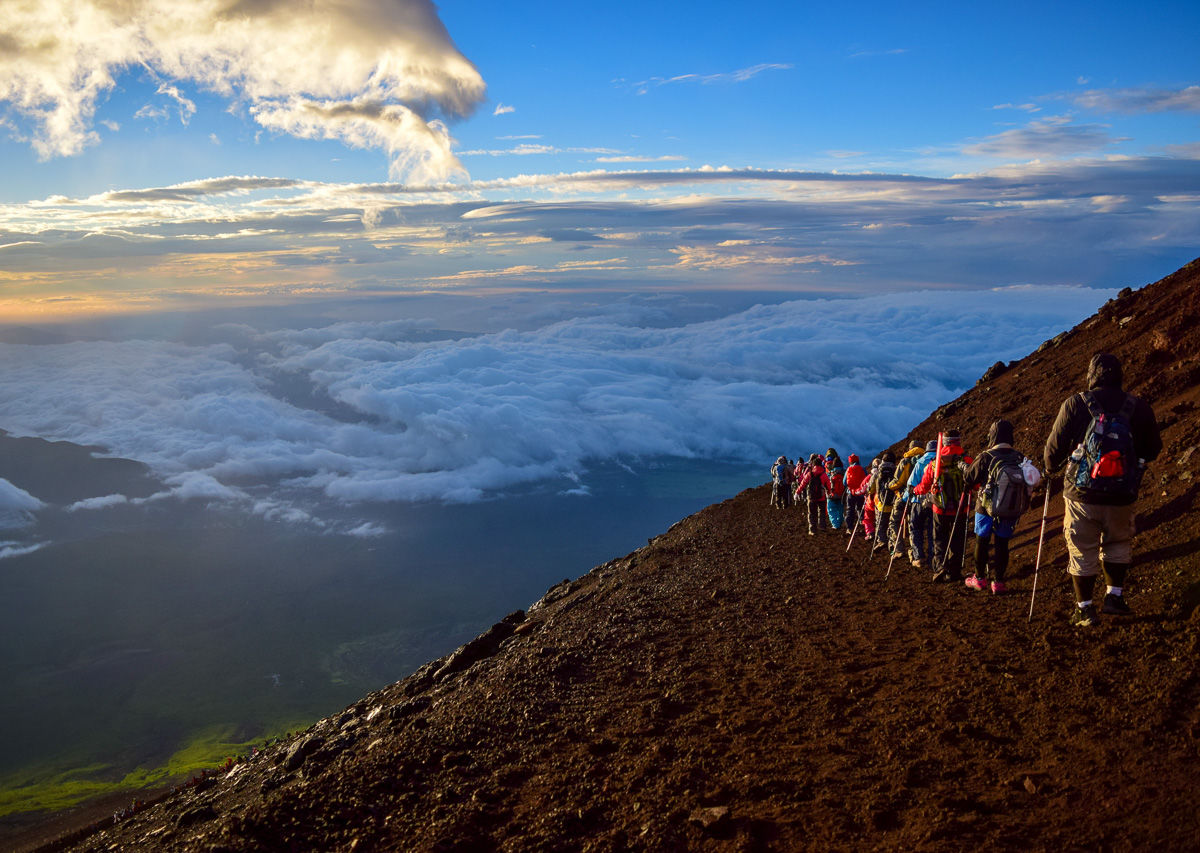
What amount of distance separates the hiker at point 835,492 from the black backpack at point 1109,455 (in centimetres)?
941

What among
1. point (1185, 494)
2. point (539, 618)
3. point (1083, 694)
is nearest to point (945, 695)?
point (1083, 694)

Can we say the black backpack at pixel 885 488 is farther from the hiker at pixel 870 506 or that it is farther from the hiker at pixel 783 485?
the hiker at pixel 783 485

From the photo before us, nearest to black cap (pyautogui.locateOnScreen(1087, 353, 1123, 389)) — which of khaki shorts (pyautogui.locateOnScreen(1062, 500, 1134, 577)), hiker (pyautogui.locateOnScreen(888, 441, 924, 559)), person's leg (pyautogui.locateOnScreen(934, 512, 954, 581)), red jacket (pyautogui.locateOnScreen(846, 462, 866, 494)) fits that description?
khaki shorts (pyautogui.locateOnScreen(1062, 500, 1134, 577))

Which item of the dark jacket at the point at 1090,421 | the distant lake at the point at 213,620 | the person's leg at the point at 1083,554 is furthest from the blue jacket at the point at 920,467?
the distant lake at the point at 213,620

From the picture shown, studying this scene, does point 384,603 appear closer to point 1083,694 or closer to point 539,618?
point 539,618

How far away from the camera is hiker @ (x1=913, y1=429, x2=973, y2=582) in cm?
902

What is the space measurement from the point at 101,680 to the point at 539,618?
114 meters

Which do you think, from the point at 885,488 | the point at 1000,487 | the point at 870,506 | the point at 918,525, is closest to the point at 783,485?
the point at 870,506

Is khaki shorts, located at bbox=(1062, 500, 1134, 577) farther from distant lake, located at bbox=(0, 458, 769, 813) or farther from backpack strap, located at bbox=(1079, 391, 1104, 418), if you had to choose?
distant lake, located at bbox=(0, 458, 769, 813)

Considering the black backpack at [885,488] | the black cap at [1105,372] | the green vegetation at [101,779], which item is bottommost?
the green vegetation at [101,779]

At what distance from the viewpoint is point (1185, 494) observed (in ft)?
27.3

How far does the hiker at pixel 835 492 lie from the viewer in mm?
15391

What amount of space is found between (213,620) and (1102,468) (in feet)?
467

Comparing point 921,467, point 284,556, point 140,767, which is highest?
point 921,467
